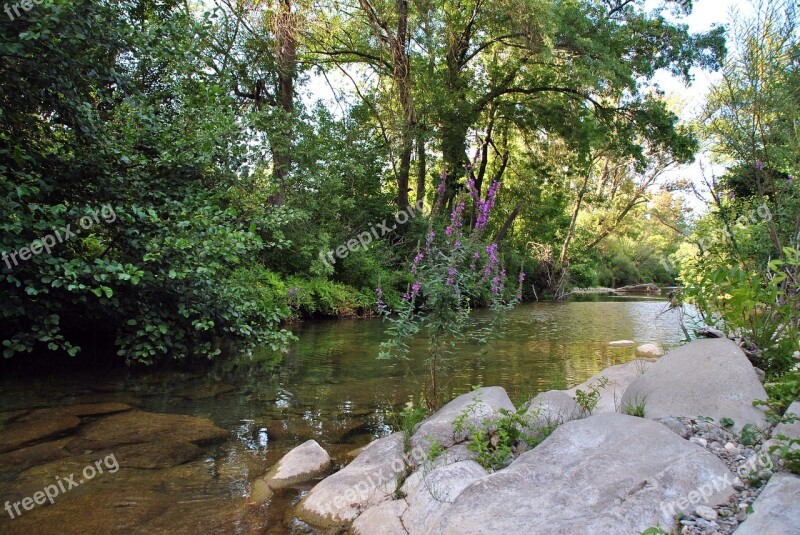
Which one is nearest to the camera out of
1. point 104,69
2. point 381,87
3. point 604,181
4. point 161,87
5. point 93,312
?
point 104,69

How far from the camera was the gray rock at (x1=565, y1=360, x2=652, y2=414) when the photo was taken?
4891 millimetres

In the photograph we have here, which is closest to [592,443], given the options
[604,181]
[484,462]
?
[484,462]

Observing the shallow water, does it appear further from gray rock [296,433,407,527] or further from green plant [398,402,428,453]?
green plant [398,402,428,453]

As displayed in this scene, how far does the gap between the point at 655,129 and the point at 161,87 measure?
16058 millimetres

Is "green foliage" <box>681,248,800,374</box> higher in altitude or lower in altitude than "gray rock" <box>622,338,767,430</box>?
higher

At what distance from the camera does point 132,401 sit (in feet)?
21.2

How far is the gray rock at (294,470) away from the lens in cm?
414

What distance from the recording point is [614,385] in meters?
6.03

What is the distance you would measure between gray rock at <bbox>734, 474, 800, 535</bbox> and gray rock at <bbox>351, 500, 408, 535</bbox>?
1.88 m

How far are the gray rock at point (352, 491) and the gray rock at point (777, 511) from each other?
7.27 ft

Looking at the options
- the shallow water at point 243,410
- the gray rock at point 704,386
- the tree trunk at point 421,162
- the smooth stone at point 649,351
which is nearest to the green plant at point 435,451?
the shallow water at point 243,410

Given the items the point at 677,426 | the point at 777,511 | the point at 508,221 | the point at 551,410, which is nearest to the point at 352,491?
the point at 551,410

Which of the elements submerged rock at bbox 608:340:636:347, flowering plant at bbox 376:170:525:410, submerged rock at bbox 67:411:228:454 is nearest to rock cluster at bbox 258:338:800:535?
flowering plant at bbox 376:170:525:410

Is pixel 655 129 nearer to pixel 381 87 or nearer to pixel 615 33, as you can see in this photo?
pixel 615 33
